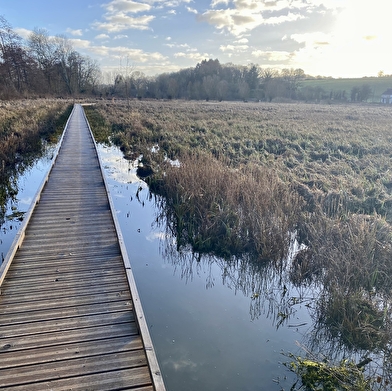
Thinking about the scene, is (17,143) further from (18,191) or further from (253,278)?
(253,278)

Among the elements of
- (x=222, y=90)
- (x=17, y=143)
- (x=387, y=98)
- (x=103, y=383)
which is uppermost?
(x=222, y=90)

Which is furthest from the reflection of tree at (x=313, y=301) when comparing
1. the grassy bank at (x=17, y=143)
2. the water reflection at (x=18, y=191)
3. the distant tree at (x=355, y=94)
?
the distant tree at (x=355, y=94)

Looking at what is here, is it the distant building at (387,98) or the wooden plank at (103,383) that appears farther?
the distant building at (387,98)

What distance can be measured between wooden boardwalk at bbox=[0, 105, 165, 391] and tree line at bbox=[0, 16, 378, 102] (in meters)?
44.7

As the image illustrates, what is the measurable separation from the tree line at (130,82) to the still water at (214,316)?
149 feet

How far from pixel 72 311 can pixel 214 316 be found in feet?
6.60

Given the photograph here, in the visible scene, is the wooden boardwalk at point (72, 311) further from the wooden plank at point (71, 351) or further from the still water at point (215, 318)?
the still water at point (215, 318)

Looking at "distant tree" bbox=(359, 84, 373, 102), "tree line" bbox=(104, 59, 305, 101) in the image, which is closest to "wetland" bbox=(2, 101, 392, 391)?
"tree line" bbox=(104, 59, 305, 101)

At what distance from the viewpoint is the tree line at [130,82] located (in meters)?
A: 47.4

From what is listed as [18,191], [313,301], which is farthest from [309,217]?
[18,191]

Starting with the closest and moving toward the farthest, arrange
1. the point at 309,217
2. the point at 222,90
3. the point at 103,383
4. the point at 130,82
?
1. the point at 103,383
2. the point at 309,217
3. the point at 130,82
4. the point at 222,90

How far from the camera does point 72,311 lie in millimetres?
3883

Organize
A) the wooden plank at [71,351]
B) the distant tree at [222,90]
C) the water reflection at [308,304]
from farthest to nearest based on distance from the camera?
the distant tree at [222,90] → the water reflection at [308,304] → the wooden plank at [71,351]


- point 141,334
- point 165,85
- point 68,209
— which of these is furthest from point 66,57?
point 141,334
